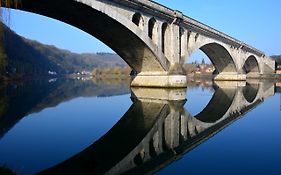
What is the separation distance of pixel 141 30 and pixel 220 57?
35.9 metres

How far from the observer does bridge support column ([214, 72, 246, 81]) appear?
63.7 m

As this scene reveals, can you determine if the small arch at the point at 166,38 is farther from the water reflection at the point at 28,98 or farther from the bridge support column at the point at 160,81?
the water reflection at the point at 28,98

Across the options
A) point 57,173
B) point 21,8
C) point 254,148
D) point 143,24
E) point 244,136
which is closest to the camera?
point 57,173

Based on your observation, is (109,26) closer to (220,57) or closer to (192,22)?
(192,22)

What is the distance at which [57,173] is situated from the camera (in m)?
7.07

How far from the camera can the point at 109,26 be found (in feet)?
94.5

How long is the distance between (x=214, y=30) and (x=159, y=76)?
1868 cm

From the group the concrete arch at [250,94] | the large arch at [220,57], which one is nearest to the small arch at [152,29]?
the concrete arch at [250,94]

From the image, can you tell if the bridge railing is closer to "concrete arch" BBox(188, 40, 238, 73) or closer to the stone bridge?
the stone bridge

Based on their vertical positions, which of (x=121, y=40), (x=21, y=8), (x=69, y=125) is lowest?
(x=69, y=125)

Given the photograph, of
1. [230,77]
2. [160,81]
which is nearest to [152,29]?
[160,81]

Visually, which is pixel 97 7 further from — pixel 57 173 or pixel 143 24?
pixel 57 173

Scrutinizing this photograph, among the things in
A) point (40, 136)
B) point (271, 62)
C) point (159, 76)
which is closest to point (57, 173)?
point (40, 136)

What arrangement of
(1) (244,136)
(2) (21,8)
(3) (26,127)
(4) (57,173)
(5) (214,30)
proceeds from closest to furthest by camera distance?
(4) (57,173) → (1) (244,136) → (3) (26,127) → (2) (21,8) → (5) (214,30)
